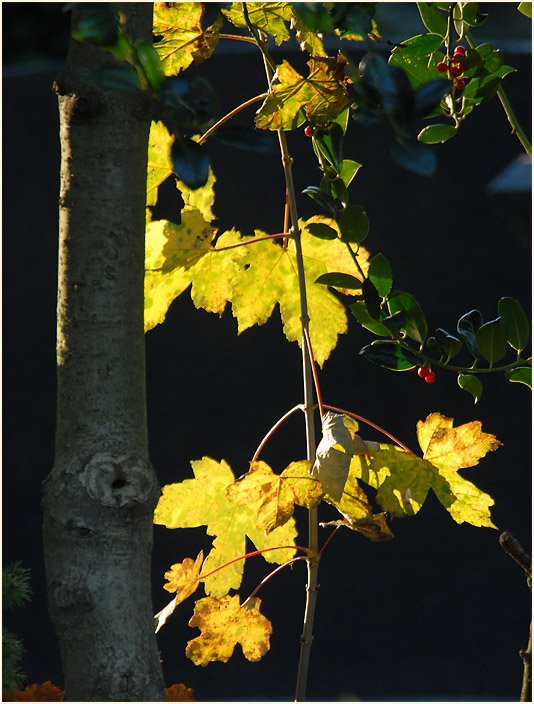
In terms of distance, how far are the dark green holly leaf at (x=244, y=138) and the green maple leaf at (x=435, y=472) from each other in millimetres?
336

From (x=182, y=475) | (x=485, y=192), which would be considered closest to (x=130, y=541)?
(x=182, y=475)

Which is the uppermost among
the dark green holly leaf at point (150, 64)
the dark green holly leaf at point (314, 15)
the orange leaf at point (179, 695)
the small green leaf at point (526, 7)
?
the small green leaf at point (526, 7)

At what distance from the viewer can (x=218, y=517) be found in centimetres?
82

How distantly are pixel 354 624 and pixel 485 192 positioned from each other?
1200 mm

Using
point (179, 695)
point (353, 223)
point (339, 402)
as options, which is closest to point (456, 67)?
point (353, 223)

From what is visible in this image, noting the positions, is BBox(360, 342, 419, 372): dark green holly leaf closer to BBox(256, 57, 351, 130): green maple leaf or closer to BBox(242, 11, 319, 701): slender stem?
BBox(242, 11, 319, 701): slender stem

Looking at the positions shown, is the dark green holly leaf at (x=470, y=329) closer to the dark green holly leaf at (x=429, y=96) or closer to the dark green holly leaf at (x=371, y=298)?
the dark green holly leaf at (x=371, y=298)

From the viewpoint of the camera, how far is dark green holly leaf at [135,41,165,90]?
0.46 metres

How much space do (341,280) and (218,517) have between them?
1.00 feet

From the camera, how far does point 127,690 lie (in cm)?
62

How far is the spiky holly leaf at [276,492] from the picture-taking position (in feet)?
2.25

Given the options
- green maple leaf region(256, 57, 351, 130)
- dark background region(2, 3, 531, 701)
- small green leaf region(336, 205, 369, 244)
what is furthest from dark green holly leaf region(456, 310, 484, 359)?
dark background region(2, 3, 531, 701)

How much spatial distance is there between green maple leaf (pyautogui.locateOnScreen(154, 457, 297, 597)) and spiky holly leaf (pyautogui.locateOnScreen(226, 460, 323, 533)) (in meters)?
0.10

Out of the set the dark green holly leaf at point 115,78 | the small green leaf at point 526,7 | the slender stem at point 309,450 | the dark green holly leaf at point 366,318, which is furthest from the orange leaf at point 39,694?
the small green leaf at point 526,7
